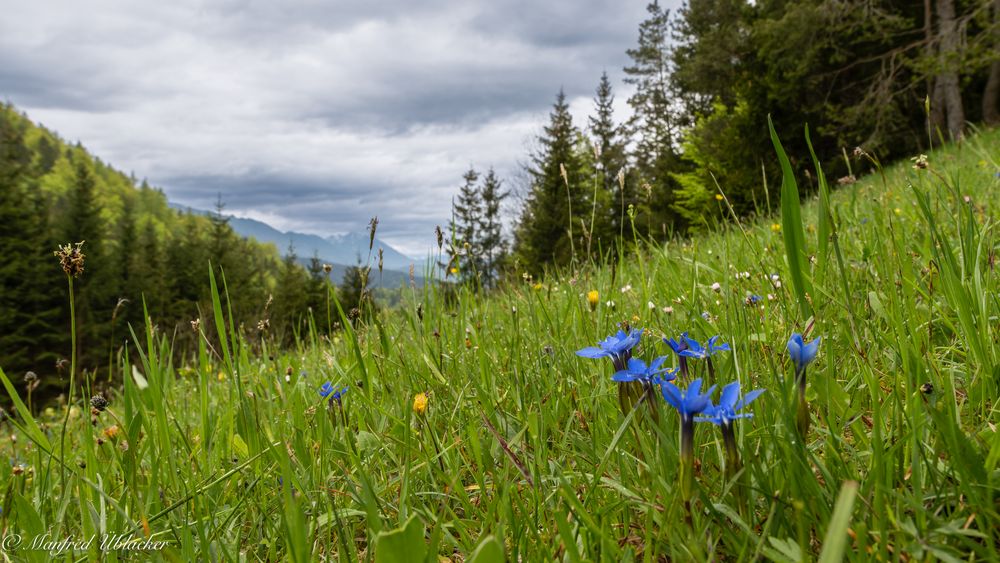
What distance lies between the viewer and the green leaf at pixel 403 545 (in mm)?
635

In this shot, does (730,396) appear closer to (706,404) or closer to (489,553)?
(706,404)

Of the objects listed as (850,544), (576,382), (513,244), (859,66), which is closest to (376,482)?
(576,382)

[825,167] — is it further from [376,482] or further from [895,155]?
[376,482]

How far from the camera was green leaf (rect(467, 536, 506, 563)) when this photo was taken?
597 mm

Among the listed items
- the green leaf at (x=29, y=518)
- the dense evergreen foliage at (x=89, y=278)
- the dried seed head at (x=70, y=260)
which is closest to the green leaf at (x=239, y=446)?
the green leaf at (x=29, y=518)

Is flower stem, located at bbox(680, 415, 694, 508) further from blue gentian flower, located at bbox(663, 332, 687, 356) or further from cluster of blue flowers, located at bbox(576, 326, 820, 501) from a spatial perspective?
blue gentian flower, located at bbox(663, 332, 687, 356)

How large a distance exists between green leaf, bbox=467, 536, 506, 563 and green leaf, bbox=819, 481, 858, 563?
337 millimetres

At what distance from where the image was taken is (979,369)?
99cm

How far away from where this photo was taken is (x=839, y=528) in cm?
40

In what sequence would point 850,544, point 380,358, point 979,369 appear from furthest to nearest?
point 380,358 → point 979,369 → point 850,544

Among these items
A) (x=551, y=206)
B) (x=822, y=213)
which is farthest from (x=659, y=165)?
(x=822, y=213)

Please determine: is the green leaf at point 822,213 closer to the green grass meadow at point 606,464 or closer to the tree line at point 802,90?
the green grass meadow at point 606,464

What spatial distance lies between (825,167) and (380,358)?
2050cm

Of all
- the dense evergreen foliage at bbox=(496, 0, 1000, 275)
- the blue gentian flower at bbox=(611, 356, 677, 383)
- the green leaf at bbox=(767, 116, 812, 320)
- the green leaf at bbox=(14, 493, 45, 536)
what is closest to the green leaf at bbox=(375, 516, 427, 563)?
the blue gentian flower at bbox=(611, 356, 677, 383)
